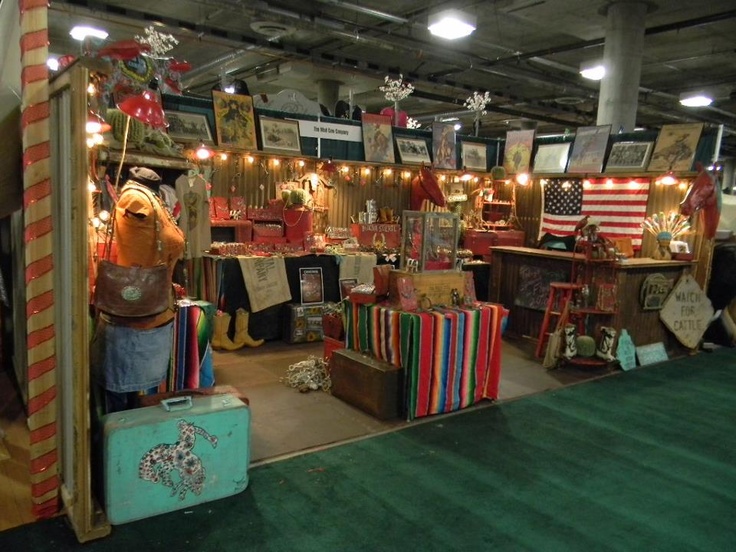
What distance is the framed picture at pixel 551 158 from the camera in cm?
885

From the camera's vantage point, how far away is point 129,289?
300 cm

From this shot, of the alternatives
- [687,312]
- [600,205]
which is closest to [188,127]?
[600,205]

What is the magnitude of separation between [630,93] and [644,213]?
2.28 metres

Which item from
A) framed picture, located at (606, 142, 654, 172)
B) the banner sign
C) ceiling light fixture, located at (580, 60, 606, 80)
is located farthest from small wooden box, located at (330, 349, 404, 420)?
ceiling light fixture, located at (580, 60, 606, 80)

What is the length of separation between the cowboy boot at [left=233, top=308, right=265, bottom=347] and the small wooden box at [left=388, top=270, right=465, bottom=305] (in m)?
2.35

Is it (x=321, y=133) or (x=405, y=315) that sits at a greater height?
(x=321, y=133)

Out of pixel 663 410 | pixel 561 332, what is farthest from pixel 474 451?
pixel 561 332

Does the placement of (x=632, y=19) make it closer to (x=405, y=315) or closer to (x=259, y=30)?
(x=259, y=30)

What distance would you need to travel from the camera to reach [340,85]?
13500 mm

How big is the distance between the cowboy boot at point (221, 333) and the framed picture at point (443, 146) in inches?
166

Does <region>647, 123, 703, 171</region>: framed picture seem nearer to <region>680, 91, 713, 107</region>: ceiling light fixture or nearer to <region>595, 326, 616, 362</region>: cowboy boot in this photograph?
<region>595, 326, 616, 362</region>: cowboy boot

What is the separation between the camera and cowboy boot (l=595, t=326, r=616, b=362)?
6.20m

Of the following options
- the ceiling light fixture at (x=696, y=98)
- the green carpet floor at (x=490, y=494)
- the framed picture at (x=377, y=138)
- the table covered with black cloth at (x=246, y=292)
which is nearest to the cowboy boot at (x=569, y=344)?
the green carpet floor at (x=490, y=494)

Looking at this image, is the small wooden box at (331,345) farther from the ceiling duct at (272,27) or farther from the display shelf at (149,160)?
the ceiling duct at (272,27)
